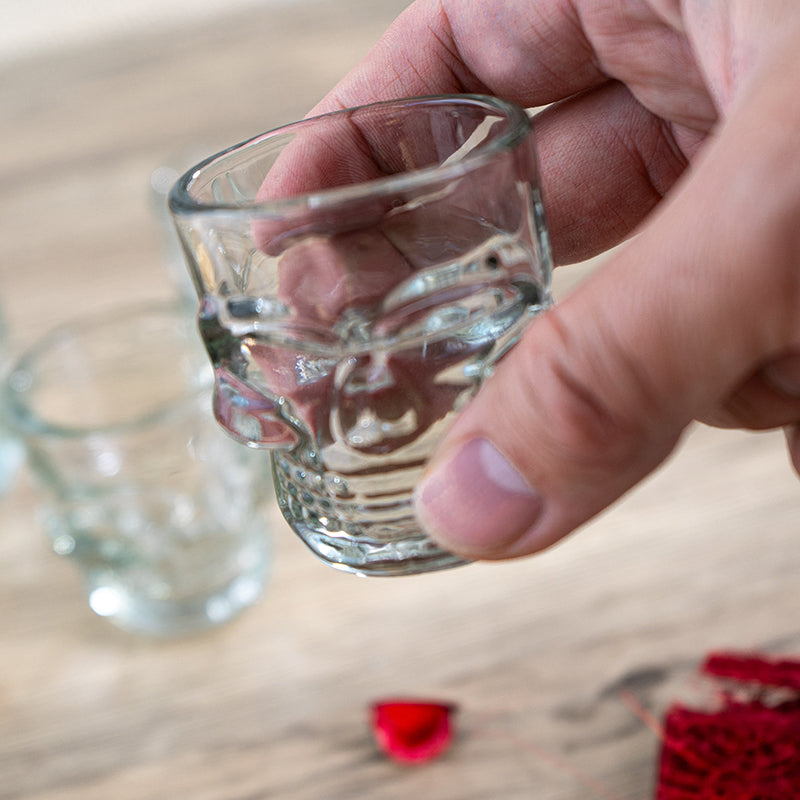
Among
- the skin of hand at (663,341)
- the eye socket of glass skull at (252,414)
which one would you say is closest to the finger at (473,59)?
the skin of hand at (663,341)

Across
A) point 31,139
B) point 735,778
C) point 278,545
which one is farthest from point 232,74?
point 735,778

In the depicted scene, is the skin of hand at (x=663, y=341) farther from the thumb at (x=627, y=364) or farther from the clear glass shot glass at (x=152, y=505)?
the clear glass shot glass at (x=152, y=505)

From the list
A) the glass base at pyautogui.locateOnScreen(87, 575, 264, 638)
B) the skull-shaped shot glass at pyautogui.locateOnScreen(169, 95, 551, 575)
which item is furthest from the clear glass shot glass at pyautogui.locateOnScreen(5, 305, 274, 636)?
the skull-shaped shot glass at pyautogui.locateOnScreen(169, 95, 551, 575)

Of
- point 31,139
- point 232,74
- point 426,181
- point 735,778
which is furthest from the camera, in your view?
point 232,74

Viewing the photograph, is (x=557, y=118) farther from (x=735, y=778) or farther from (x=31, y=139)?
(x=31, y=139)

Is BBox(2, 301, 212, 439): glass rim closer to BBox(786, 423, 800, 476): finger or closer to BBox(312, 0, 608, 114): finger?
BBox(312, 0, 608, 114): finger
